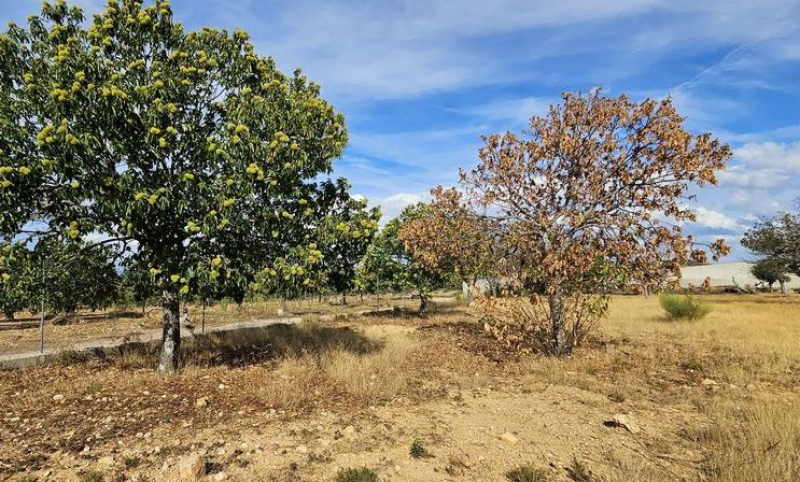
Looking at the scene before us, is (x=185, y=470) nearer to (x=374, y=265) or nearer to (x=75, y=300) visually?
(x=75, y=300)

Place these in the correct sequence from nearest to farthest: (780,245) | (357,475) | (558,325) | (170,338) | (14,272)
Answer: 1. (357,475)
2. (14,272)
3. (170,338)
4. (558,325)
5. (780,245)

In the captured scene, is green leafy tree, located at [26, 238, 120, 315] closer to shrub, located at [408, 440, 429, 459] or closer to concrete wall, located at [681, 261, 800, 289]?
shrub, located at [408, 440, 429, 459]

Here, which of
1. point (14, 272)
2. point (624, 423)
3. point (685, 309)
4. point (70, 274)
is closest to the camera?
point (624, 423)

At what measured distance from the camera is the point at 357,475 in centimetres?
451

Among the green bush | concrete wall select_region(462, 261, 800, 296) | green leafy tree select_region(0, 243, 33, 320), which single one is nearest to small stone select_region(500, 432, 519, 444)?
green leafy tree select_region(0, 243, 33, 320)

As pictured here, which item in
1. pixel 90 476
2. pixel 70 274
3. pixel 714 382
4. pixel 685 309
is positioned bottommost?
pixel 714 382

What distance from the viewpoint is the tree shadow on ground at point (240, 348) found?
10406 millimetres

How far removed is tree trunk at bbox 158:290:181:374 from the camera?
8867mm

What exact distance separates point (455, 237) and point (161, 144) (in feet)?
25.2

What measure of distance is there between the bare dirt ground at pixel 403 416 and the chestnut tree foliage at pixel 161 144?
2041 millimetres

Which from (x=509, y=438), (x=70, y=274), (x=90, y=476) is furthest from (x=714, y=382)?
(x=70, y=274)

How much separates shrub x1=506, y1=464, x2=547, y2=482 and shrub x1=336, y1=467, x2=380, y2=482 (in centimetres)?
144

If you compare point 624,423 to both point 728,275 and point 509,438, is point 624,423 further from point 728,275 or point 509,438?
point 728,275

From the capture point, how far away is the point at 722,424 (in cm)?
582
